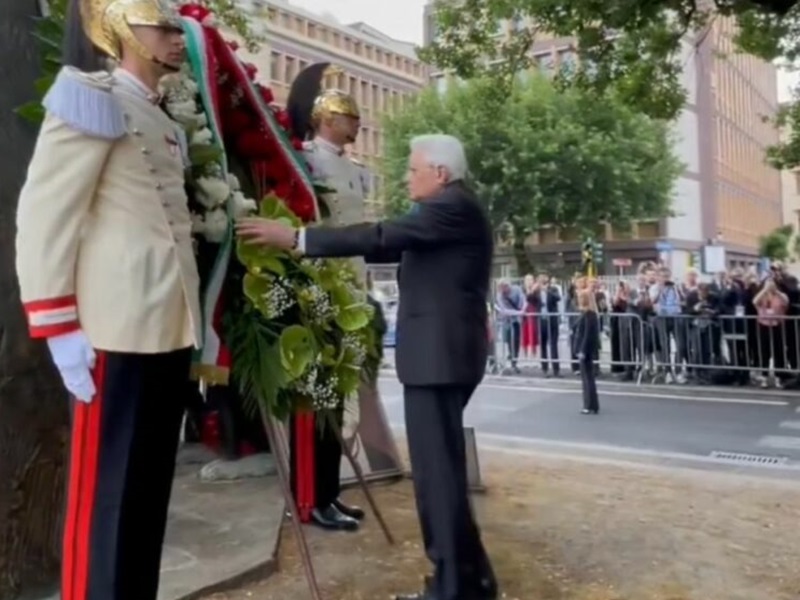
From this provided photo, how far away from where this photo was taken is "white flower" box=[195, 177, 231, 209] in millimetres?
2912

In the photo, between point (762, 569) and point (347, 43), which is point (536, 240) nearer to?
point (347, 43)

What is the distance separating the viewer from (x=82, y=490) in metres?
2.46

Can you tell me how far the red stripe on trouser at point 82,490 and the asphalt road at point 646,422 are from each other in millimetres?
3747

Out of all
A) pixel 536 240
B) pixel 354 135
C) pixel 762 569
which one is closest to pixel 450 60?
pixel 354 135

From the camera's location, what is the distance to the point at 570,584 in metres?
3.95

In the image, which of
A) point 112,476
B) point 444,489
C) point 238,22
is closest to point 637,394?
point 238,22

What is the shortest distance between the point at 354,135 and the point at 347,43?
61691 millimetres

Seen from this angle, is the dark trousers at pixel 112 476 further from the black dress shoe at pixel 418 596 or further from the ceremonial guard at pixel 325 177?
the ceremonial guard at pixel 325 177

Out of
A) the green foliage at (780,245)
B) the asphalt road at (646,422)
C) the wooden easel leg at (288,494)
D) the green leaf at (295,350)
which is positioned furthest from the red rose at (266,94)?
the green foliage at (780,245)

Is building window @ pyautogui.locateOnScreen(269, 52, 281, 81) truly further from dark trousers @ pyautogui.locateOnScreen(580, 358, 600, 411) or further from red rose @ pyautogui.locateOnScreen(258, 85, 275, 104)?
red rose @ pyautogui.locateOnScreen(258, 85, 275, 104)

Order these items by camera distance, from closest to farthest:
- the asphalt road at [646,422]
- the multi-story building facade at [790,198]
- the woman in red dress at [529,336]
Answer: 1. the asphalt road at [646,422]
2. the woman in red dress at [529,336]
3. the multi-story building facade at [790,198]

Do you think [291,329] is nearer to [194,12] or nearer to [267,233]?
[267,233]

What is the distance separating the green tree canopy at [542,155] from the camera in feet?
115

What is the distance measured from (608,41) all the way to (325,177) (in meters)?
7.96
